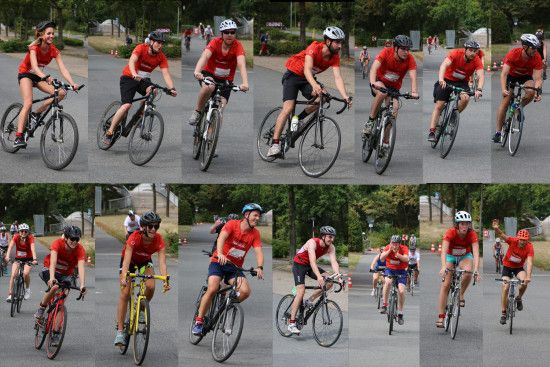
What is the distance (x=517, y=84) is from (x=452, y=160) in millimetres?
1215

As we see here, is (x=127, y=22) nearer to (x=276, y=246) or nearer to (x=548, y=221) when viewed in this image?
(x=276, y=246)

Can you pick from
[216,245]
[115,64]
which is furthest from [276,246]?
[115,64]

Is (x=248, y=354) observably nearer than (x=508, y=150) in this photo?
Yes

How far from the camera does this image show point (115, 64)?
25.8 metres

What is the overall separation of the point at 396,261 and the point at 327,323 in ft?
5.49

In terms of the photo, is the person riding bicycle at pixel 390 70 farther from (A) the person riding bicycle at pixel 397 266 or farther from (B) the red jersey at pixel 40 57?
(B) the red jersey at pixel 40 57

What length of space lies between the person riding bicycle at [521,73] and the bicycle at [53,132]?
5178mm

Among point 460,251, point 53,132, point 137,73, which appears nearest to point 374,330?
point 460,251

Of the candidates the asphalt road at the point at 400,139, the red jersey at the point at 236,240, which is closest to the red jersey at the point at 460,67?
the asphalt road at the point at 400,139

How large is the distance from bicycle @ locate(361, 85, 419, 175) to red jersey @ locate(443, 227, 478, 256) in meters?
1.10

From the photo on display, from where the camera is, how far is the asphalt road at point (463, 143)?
25.8 metres

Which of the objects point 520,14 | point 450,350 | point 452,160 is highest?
point 520,14

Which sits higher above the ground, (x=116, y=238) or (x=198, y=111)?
(x=198, y=111)

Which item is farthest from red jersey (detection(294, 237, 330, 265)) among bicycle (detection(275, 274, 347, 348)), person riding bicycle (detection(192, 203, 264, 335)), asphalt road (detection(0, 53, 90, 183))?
asphalt road (detection(0, 53, 90, 183))
